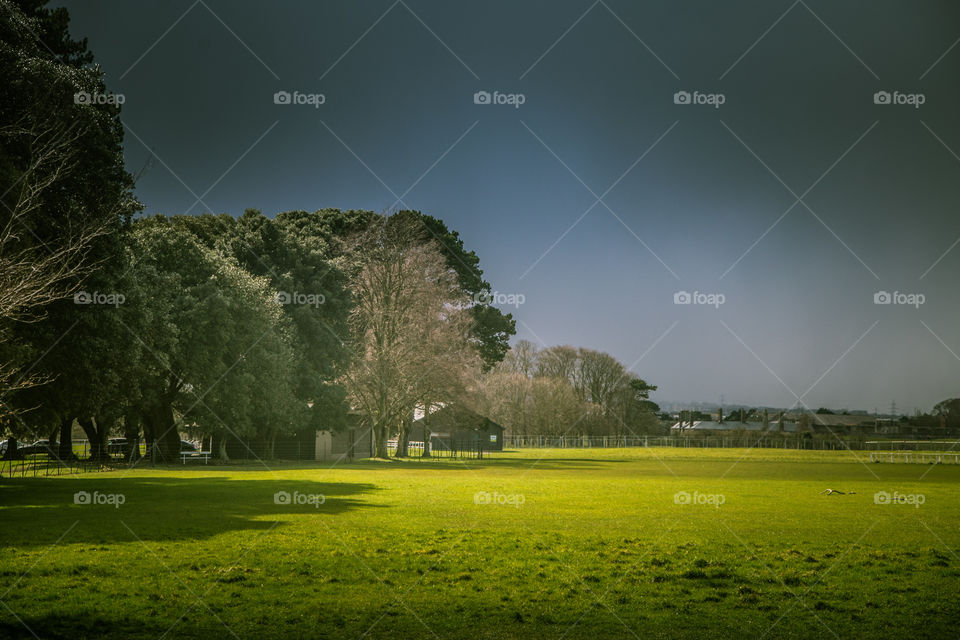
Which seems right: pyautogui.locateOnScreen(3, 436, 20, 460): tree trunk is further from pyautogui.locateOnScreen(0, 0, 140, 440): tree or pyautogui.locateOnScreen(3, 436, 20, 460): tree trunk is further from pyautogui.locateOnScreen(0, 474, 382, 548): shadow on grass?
pyautogui.locateOnScreen(0, 0, 140, 440): tree

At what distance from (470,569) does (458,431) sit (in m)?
73.1

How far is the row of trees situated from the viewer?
111 m

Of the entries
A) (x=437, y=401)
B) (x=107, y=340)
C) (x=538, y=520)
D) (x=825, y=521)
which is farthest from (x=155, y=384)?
(x=825, y=521)

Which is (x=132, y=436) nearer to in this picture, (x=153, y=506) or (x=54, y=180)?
(x=54, y=180)

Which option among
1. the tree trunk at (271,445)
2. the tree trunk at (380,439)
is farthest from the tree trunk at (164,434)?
the tree trunk at (380,439)

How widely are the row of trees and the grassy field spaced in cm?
8061

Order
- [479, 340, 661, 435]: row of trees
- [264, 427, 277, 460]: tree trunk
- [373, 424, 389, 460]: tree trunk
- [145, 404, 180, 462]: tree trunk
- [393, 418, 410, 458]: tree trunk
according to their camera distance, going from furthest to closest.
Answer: [479, 340, 661, 435]: row of trees
[393, 418, 410, 458]: tree trunk
[264, 427, 277, 460]: tree trunk
[373, 424, 389, 460]: tree trunk
[145, 404, 180, 462]: tree trunk

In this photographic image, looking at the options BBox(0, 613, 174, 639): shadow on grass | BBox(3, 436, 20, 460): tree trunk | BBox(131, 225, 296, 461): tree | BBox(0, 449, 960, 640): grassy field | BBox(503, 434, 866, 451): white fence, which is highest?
BBox(131, 225, 296, 461): tree

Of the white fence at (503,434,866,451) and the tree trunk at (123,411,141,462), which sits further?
the white fence at (503,434,866,451)

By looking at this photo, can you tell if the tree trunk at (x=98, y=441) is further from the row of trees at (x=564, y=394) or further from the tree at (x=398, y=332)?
the row of trees at (x=564, y=394)

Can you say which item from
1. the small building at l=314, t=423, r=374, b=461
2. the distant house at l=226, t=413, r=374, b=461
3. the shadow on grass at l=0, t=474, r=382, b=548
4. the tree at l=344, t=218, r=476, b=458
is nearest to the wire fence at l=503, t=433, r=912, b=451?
the small building at l=314, t=423, r=374, b=461

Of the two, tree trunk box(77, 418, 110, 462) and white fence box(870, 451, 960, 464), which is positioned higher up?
tree trunk box(77, 418, 110, 462)

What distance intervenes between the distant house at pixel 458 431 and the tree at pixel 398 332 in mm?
6773

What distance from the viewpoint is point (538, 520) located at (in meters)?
18.0
